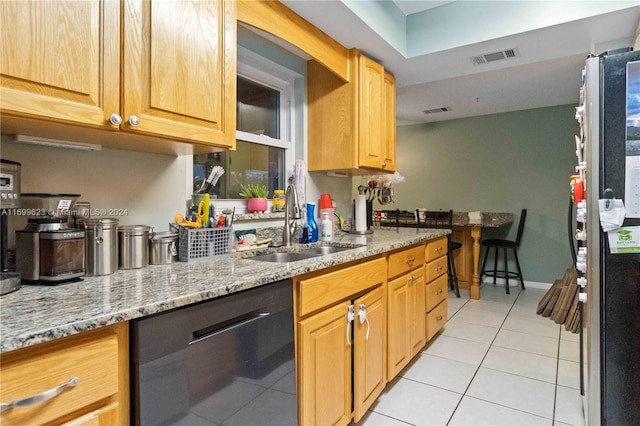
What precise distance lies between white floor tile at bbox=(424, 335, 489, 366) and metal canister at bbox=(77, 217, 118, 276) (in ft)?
7.36

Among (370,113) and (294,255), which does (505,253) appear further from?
(294,255)

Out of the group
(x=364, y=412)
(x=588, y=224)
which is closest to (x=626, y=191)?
(x=588, y=224)

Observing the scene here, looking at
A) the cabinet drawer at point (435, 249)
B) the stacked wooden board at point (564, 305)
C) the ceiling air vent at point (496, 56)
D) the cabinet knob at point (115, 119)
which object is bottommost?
the stacked wooden board at point (564, 305)

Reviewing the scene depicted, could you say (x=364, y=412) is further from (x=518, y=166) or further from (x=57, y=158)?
(x=518, y=166)

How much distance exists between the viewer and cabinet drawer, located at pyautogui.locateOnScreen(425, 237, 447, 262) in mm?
2582

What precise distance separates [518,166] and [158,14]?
469 cm

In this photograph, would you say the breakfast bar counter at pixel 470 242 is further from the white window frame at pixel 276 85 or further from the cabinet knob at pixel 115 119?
the cabinet knob at pixel 115 119

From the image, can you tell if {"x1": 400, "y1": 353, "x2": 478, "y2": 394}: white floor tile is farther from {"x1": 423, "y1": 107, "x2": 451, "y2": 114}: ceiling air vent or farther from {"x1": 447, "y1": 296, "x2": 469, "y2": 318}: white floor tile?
{"x1": 423, "y1": 107, "x2": 451, "y2": 114}: ceiling air vent

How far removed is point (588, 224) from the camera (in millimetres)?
1441

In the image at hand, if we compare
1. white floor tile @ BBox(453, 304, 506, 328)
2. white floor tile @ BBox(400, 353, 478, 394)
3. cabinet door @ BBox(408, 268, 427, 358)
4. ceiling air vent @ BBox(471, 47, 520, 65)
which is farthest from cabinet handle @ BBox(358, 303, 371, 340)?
ceiling air vent @ BBox(471, 47, 520, 65)

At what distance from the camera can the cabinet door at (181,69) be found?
1121mm

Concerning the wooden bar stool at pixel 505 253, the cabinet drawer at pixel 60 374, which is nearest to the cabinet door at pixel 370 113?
the cabinet drawer at pixel 60 374

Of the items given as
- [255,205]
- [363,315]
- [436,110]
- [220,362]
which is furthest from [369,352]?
[436,110]

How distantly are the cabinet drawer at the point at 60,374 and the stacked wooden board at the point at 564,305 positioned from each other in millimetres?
3495
